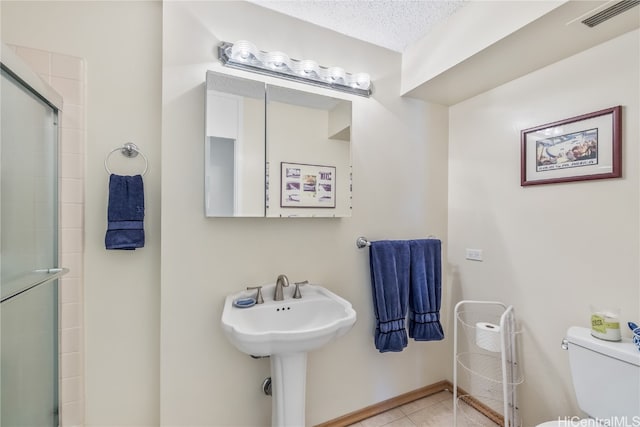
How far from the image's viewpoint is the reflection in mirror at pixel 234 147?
1.38 metres

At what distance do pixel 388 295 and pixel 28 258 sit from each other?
174 cm

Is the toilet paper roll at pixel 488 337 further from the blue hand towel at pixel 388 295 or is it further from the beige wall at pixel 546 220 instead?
the blue hand towel at pixel 388 295

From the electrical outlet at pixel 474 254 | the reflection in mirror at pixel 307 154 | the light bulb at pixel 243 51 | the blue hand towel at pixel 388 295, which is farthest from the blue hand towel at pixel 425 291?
the light bulb at pixel 243 51

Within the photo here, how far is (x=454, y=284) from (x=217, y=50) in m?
2.16

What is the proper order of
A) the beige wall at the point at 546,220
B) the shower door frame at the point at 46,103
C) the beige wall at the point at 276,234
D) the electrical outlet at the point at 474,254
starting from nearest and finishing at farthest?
the shower door frame at the point at 46,103 < the beige wall at the point at 546,220 < the beige wall at the point at 276,234 < the electrical outlet at the point at 474,254

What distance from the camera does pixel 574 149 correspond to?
1.42 metres

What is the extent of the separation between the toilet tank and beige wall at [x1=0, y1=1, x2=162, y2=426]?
6.65ft

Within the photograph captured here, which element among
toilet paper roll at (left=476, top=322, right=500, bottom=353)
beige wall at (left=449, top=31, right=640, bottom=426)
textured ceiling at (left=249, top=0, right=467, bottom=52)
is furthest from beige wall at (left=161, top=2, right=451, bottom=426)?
toilet paper roll at (left=476, top=322, right=500, bottom=353)

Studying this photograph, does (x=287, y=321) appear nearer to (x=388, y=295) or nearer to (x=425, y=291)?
(x=388, y=295)

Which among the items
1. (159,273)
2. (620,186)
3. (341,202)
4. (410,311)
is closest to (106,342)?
(159,273)

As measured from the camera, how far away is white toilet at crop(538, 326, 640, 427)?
1.10 m

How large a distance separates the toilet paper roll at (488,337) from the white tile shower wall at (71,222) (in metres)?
2.07

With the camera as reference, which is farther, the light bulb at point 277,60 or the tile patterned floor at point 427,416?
the tile patterned floor at point 427,416

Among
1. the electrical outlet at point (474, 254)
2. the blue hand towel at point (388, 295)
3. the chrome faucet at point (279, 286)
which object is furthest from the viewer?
the electrical outlet at point (474, 254)
